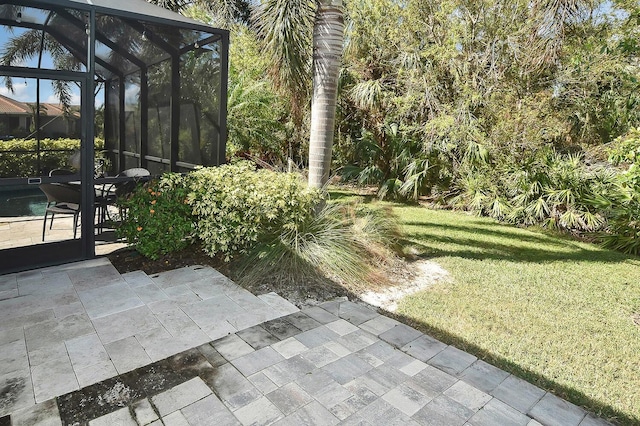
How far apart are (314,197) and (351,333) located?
220cm

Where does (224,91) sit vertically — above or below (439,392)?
above

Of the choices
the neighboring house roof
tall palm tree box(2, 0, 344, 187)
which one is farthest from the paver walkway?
tall palm tree box(2, 0, 344, 187)

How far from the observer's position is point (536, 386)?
9.57 ft

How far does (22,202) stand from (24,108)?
117 centimetres

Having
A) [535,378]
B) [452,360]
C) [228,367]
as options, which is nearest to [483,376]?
[452,360]

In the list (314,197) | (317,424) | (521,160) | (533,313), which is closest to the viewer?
(317,424)

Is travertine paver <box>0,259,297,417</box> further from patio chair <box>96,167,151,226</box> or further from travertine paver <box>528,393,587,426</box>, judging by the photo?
travertine paver <box>528,393,587,426</box>

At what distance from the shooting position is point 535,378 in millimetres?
3059

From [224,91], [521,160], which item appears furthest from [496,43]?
[224,91]

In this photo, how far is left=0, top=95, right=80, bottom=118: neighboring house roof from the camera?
185 inches

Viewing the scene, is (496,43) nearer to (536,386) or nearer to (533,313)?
(533,313)

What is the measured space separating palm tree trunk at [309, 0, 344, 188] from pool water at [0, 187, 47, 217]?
10.8 ft

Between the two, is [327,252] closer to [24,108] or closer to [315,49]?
[315,49]

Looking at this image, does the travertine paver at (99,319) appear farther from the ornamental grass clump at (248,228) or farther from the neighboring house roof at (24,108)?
the neighboring house roof at (24,108)
